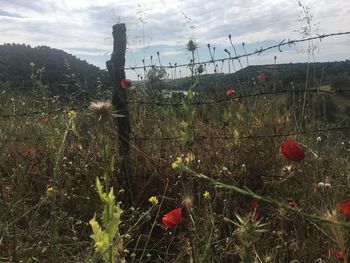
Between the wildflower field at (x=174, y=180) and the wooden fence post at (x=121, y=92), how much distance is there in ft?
0.15

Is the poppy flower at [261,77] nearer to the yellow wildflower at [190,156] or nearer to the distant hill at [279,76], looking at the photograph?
the distant hill at [279,76]

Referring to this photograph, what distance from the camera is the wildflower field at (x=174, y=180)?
211cm

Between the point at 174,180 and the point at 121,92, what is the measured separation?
85 cm

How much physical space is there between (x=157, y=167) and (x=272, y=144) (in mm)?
841

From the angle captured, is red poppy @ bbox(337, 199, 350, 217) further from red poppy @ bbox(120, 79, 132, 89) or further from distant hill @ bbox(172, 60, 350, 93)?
distant hill @ bbox(172, 60, 350, 93)

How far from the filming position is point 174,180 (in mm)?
3205

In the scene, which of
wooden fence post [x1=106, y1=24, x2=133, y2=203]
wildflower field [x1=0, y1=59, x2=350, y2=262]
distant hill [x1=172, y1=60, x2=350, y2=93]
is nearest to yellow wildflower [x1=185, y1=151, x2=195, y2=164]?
wildflower field [x1=0, y1=59, x2=350, y2=262]

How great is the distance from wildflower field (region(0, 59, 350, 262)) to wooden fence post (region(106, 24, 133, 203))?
47mm

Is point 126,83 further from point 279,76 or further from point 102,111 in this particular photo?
point 279,76

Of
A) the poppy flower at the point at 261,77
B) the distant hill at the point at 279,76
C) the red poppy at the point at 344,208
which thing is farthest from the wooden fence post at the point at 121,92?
the red poppy at the point at 344,208

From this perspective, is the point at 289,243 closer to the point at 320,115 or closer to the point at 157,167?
the point at 157,167

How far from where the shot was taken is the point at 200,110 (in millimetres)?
4199

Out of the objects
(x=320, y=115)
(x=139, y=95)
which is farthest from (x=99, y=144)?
(x=320, y=115)

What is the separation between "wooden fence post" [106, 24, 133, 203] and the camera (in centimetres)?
342
